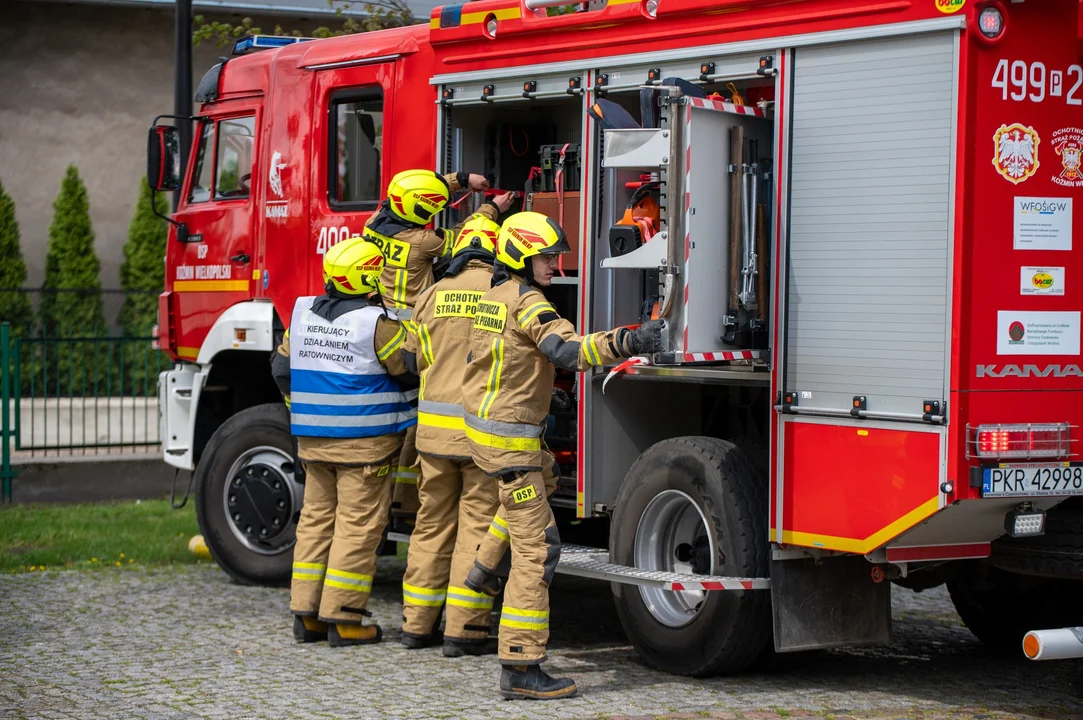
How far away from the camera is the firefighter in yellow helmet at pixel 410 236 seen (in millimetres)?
7961

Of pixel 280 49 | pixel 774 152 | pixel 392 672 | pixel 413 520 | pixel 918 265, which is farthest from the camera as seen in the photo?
pixel 280 49

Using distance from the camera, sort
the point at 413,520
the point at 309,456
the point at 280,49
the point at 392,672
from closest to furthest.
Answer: the point at 392,672, the point at 309,456, the point at 413,520, the point at 280,49

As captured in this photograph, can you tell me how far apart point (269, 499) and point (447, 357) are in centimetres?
228

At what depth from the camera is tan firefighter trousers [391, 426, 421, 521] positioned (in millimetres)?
7999

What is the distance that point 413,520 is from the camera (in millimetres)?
8344

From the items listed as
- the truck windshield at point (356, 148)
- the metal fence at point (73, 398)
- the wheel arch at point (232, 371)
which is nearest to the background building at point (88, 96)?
the metal fence at point (73, 398)

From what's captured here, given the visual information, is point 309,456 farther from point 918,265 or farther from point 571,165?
point 918,265

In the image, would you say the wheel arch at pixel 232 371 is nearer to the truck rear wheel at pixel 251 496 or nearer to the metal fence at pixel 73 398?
the truck rear wheel at pixel 251 496

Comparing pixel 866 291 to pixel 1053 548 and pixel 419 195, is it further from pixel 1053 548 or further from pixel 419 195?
→ pixel 419 195

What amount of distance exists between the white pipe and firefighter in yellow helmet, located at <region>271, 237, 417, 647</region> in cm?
324

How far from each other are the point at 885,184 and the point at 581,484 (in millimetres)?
2140

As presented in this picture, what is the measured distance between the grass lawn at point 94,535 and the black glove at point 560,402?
3798 millimetres

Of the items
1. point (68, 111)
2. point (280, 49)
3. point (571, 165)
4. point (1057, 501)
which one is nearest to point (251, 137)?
point (280, 49)

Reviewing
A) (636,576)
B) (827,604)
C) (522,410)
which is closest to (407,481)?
(522,410)
